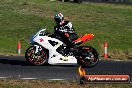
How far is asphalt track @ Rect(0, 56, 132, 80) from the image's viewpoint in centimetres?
1797

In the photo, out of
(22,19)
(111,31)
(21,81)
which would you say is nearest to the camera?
(21,81)

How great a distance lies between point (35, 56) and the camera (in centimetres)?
2072

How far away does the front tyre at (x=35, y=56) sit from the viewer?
68.1 ft

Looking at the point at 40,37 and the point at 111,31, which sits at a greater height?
the point at 40,37

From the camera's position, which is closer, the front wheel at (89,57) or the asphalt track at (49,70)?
the asphalt track at (49,70)

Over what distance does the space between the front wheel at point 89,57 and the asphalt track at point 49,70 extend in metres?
0.27

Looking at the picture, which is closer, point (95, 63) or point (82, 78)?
point (82, 78)

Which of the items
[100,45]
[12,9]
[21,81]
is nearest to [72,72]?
[21,81]

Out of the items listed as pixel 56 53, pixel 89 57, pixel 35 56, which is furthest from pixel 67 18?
pixel 35 56

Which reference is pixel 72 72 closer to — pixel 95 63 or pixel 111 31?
pixel 95 63

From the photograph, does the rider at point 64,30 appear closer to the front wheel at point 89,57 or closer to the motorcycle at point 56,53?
the motorcycle at point 56,53

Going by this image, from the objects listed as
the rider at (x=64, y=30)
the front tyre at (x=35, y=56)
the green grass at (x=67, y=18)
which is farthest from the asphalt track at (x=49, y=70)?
the green grass at (x=67, y=18)

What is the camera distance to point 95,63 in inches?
824

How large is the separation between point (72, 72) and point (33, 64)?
2.25 m
